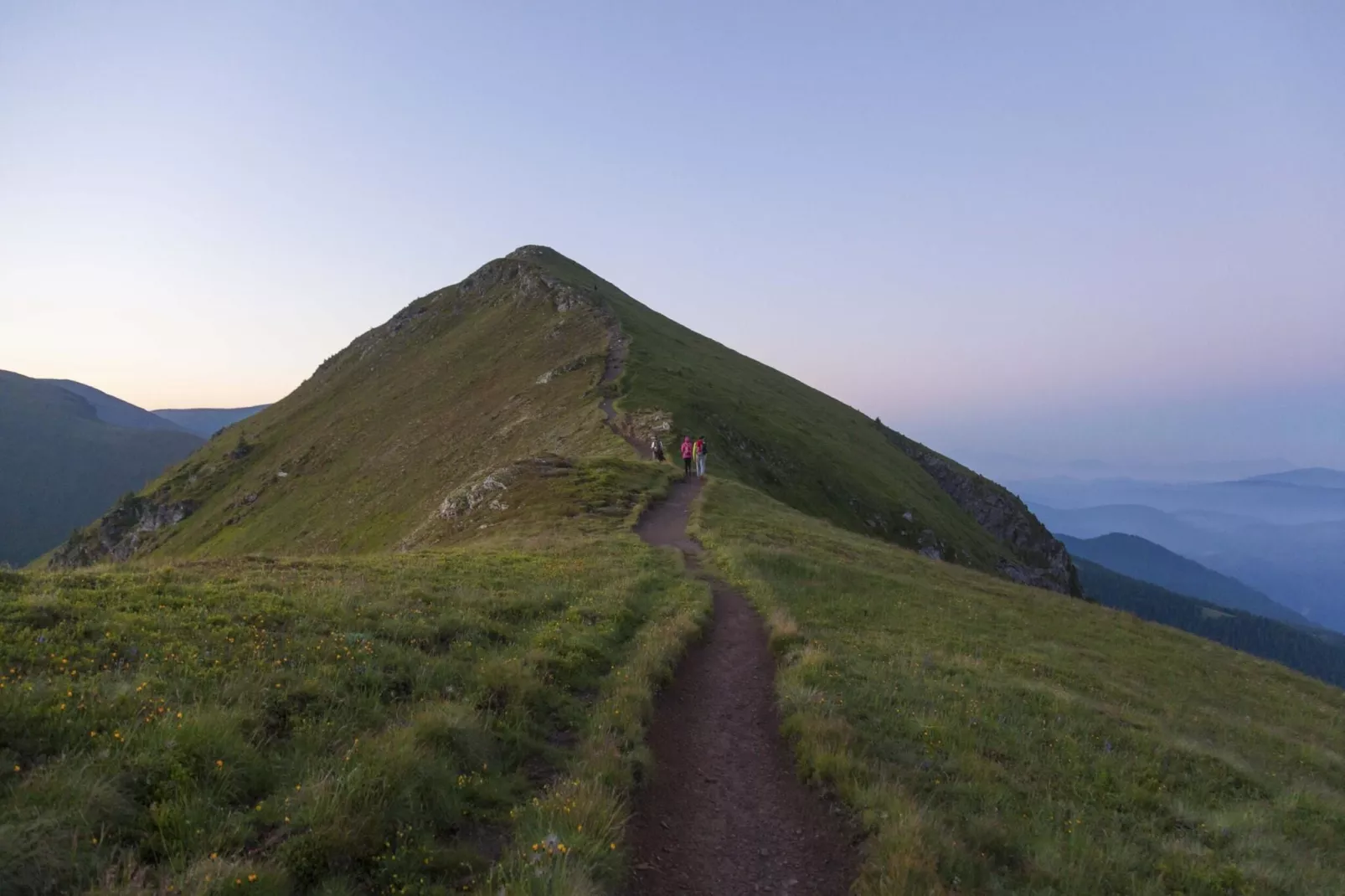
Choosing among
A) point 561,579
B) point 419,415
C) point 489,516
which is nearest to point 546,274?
point 419,415

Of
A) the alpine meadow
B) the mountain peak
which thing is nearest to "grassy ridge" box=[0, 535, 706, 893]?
the alpine meadow

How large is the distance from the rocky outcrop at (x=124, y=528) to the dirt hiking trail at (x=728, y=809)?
87021 millimetres

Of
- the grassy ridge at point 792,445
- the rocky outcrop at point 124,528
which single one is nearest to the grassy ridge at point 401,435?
the rocky outcrop at point 124,528

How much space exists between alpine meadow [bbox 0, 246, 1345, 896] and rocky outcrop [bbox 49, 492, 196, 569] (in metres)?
71.1

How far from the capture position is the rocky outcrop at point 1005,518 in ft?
267

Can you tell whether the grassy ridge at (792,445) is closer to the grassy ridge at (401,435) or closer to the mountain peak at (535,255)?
the grassy ridge at (401,435)

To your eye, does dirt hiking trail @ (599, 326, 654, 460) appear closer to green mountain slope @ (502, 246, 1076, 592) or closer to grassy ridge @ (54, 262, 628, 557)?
green mountain slope @ (502, 246, 1076, 592)

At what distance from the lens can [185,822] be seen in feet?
17.6

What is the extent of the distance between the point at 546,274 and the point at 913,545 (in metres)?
67.3

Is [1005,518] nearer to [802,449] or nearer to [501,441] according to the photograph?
[802,449]

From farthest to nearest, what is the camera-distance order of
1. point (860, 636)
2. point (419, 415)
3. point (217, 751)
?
point (419, 415), point (860, 636), point (217, 751)

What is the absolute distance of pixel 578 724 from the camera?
9.41m

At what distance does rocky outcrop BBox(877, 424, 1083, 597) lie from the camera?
81.4 m

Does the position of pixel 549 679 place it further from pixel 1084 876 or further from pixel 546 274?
pixel 546 274
